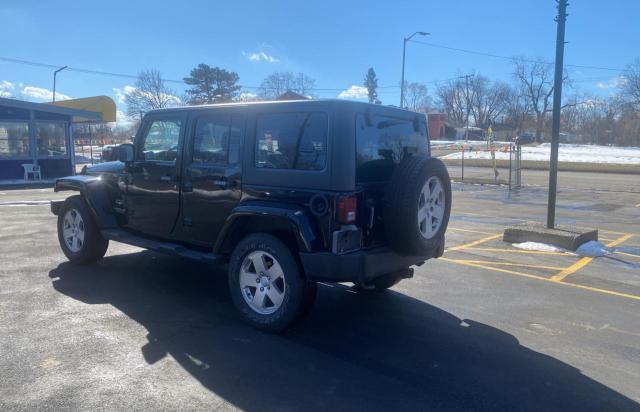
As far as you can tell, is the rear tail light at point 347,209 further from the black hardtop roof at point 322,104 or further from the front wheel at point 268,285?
the black hardtop roof at point 322,104

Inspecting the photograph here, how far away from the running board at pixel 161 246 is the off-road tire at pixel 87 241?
1.05ft

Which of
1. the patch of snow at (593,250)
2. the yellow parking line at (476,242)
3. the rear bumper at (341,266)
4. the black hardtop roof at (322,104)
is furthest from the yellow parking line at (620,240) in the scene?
the rear bumper at (341,266)

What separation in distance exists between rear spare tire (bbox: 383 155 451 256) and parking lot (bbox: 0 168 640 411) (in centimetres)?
81

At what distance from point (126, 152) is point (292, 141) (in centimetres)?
226

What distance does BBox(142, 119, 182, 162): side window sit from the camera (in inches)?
216

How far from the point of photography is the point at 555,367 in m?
3.94

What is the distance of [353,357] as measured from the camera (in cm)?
405

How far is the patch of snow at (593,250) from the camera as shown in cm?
794

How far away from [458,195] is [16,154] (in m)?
17.1

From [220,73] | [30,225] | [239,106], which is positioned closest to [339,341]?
[239,106]

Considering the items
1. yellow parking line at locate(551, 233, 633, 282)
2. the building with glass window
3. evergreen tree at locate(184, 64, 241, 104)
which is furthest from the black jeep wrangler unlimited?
evergreen tree at locate(184, 64, 241, 104)

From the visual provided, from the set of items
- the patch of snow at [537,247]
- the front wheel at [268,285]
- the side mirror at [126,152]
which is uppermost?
the side mirror at [126,152]

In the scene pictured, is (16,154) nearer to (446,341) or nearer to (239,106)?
(239,106)

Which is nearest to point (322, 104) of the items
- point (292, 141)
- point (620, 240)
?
point (292, 141)
